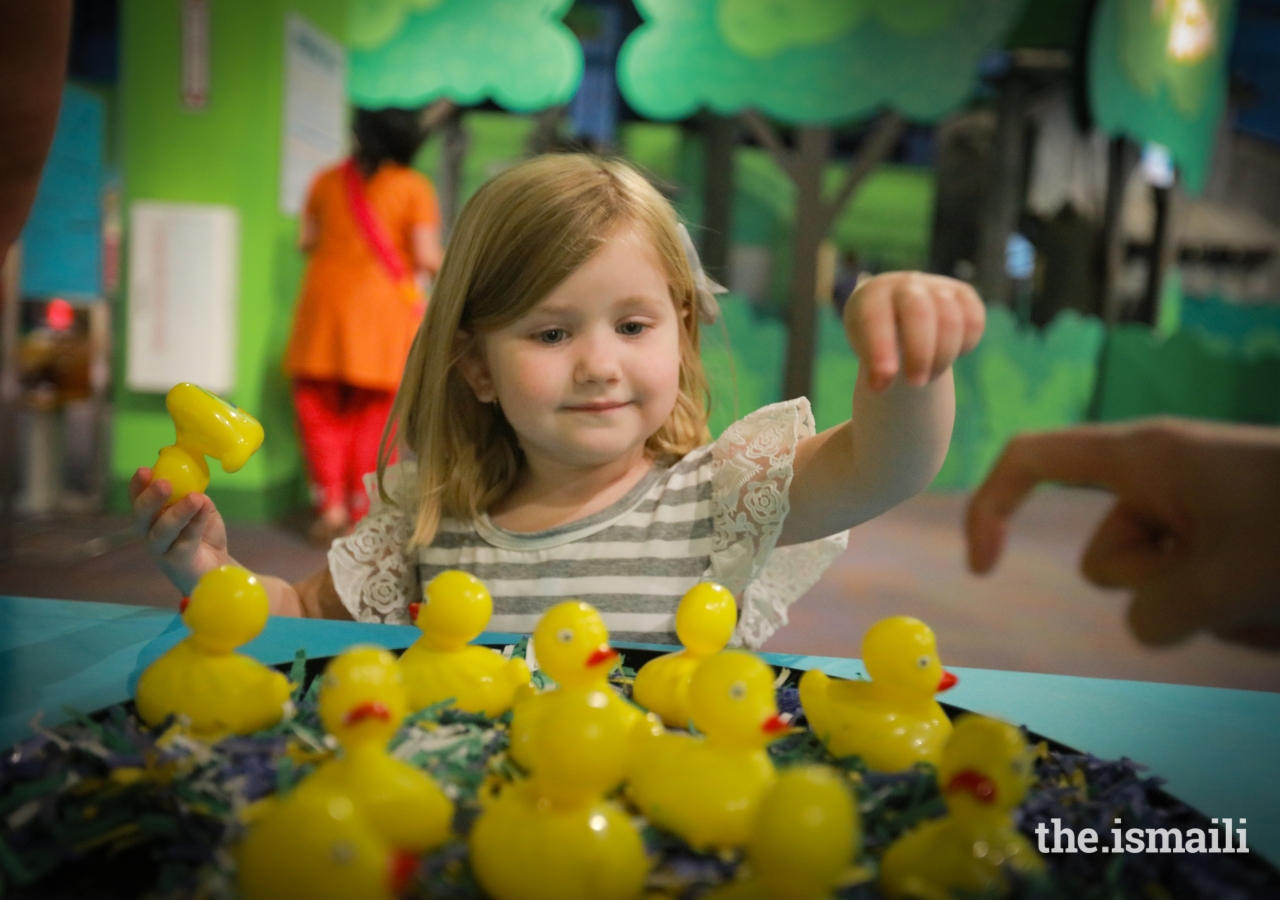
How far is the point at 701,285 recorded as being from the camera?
906mm

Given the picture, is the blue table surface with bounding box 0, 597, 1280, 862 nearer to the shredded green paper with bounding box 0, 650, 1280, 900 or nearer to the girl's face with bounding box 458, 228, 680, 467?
the shredded green paper with bounding box 0, 650, 1280, 900

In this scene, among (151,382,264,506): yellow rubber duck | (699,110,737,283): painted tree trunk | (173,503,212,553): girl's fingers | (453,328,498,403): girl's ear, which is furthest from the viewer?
(699,110,737,283): painted tree trunk

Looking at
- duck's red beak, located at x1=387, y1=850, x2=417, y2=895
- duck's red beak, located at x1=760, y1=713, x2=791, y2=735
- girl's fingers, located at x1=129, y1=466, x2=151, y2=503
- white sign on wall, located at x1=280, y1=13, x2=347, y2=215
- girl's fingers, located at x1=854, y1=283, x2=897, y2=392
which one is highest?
white sign on wall, located at x1=280, y1=13, x2=347, y2=215

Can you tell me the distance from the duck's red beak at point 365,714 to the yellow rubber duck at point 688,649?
0.56ft

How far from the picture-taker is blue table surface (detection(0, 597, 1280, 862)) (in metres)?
0.42

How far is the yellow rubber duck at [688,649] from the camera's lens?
0.46 m

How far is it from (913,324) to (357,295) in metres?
2.38

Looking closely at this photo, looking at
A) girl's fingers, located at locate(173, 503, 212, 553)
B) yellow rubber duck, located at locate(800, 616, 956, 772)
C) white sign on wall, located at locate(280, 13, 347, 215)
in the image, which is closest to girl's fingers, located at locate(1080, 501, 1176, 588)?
yellow rubber duck, located at locate(800, 616, 956, 772)

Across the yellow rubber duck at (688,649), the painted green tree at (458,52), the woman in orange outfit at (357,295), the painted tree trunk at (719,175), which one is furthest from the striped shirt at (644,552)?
the painted tree trunk at (719,175)

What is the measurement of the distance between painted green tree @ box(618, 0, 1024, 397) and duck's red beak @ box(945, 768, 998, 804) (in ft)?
12.0

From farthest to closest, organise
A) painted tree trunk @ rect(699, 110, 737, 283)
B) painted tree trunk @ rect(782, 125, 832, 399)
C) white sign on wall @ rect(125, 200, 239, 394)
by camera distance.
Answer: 1. painted tree trunk @ rect(699, 110, 737, 283)
2. painted tree trunk @ rect(782, 125, 832, 399)
3. white sign on wall @ rect(125, 200, 239, 394)

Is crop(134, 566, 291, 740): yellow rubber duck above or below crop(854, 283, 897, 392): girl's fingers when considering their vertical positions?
below

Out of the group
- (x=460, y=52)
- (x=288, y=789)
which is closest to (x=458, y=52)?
(x=460, y=52)

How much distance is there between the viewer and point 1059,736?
474 millimetres
